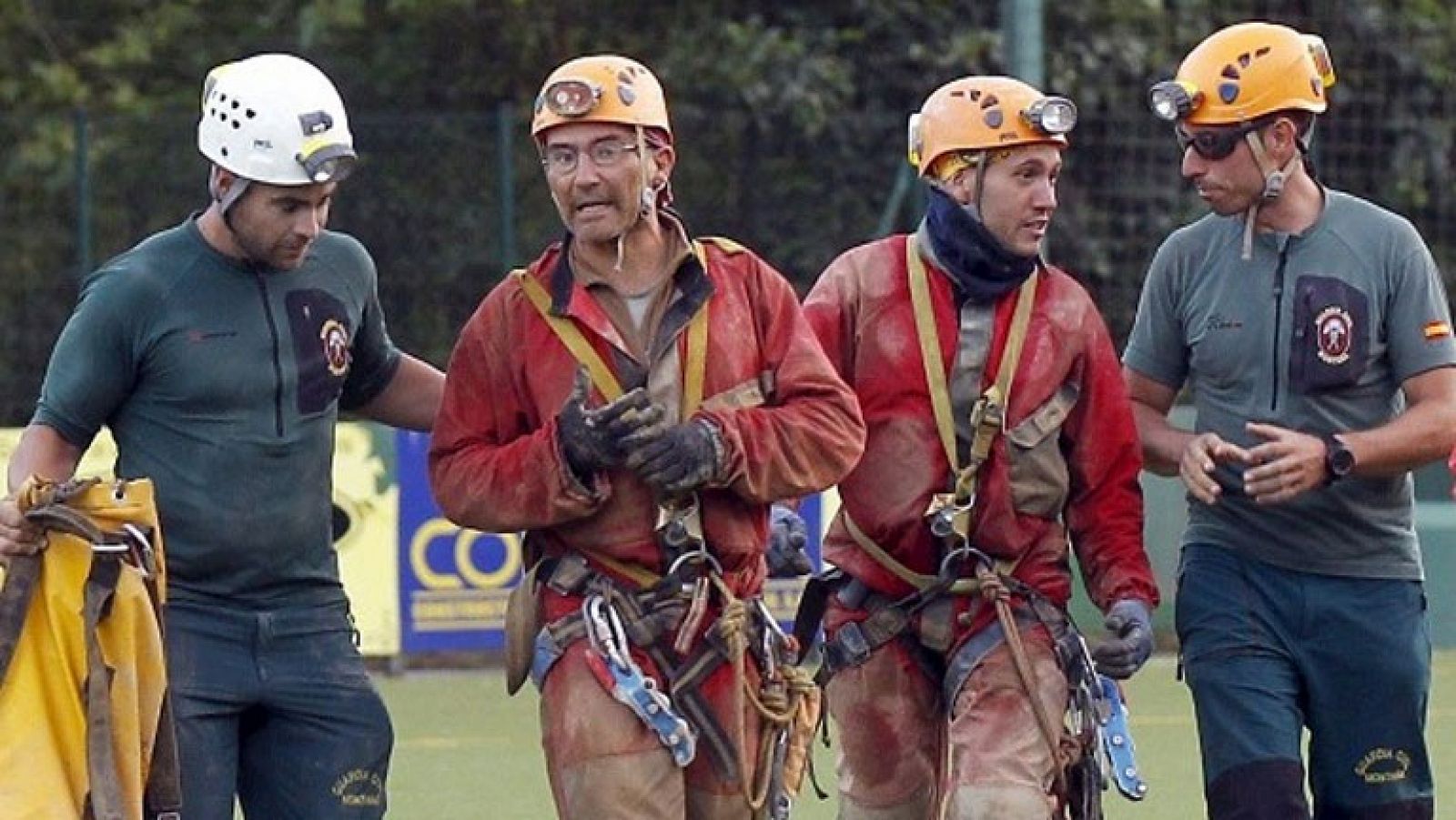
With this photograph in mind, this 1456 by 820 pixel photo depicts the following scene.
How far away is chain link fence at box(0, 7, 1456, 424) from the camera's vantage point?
16156mm

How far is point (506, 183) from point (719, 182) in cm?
104

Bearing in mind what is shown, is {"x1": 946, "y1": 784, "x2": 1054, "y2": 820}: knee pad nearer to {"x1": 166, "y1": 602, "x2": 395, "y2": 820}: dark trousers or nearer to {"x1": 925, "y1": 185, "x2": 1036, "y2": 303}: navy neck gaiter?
{"x1": 925, "y1": 185, "x2": 1036, "y2": 303}: navy neck gaiter

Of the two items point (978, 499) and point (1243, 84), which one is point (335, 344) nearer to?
point (978, 499)

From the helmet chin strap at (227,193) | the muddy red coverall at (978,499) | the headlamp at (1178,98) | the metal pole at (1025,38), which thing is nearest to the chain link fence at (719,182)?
the metal pole at (1025,38)

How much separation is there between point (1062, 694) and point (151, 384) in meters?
2.14

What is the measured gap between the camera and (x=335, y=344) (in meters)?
7.89

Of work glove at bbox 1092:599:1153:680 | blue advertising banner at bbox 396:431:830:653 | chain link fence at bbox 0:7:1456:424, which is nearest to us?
work glove at bbox 1092:599:1153:680

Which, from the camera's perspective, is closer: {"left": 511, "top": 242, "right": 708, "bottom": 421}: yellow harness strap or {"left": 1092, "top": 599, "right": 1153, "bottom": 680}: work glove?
{"left": 511, "top": 242, "right": 708, "bottom": 421}: yellow harness strap

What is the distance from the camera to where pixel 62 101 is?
1955 centimetres

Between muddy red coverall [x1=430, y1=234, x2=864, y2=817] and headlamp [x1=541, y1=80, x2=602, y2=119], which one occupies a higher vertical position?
headlamp [x1=541, y1=80, x2=602, y2=119]

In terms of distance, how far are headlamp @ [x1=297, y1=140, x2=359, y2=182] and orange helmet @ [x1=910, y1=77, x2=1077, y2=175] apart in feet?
4.58

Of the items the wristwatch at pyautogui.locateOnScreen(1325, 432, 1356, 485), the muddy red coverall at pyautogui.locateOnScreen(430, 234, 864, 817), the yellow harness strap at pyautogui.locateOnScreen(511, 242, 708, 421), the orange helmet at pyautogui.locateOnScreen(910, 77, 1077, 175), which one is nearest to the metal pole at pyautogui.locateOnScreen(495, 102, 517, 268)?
the orange helmet at pyautogui.locateOnScreen(910, 77, 1077, 175)

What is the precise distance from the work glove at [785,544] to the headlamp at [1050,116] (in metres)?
1.03

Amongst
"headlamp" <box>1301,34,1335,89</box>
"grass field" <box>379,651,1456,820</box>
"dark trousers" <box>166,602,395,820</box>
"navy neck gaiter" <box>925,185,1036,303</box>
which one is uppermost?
"headlamp" <box>1301,34,1335,89</box>
